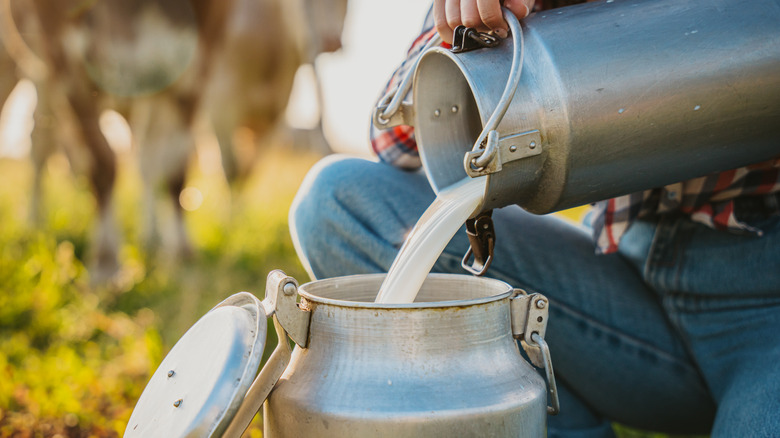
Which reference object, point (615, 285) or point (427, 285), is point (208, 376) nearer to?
point (427, 285)

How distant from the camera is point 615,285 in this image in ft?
4.05

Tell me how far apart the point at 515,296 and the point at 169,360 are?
1.36ft

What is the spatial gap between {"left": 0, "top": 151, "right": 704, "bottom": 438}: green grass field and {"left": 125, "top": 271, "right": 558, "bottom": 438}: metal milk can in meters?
0.64

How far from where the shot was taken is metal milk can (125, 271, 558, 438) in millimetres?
769

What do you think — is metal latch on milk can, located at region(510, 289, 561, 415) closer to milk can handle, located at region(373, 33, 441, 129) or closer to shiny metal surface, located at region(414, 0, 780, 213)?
shiny metal surface, located at region(414, 0, 780, 213)

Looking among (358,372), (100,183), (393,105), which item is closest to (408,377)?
(358,372)

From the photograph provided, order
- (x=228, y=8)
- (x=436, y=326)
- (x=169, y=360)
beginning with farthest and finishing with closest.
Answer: (x=228, y=8)
(x=169, y=360)
(x=436, y=326)

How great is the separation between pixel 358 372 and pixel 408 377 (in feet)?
0.18

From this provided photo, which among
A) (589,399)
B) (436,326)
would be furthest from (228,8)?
(436,326)

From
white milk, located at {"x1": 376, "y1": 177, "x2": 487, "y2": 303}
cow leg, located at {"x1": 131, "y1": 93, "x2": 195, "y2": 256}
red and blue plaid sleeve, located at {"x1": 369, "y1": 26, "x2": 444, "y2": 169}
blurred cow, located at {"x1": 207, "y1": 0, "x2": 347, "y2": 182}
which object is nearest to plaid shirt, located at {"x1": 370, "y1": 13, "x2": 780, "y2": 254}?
red and blue plaid sleeve, located at {"x1": 369, "y1": 26, "x2": 444, "y2": 169}

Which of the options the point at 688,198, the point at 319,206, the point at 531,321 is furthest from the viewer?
the point at 319,206

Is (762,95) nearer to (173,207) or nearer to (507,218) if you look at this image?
(507,218)

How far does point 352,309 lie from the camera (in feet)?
2.69

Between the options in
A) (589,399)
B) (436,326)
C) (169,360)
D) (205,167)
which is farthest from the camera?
(205,167)
